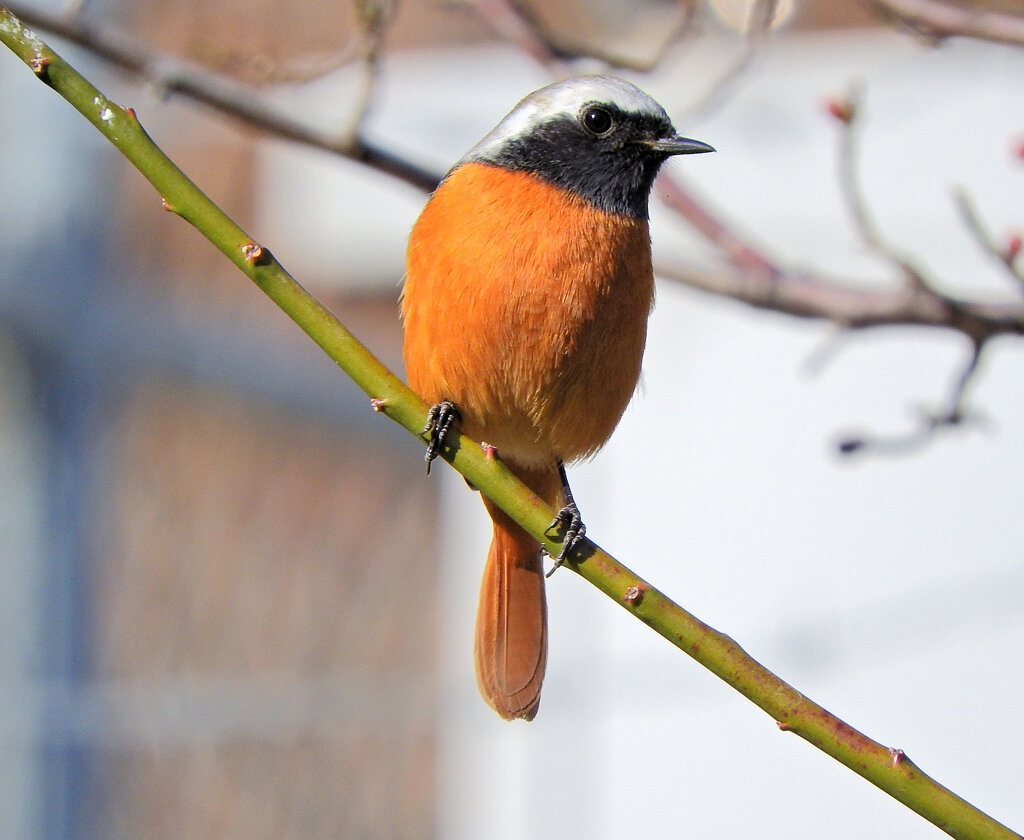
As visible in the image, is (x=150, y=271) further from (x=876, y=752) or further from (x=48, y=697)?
(x=876, y=752)

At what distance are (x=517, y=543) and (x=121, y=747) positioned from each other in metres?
2.84

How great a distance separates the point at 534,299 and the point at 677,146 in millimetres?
622

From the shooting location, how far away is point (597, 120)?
10.4 feet

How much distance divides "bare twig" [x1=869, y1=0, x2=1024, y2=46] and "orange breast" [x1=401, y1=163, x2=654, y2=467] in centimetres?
84

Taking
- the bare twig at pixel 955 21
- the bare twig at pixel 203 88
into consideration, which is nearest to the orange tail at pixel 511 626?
the bare twig at pixel 203 88

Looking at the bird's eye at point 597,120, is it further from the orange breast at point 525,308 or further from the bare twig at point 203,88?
the bare twig at point 203,88

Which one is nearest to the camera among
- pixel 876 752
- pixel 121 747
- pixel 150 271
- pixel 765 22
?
pixel 876 752

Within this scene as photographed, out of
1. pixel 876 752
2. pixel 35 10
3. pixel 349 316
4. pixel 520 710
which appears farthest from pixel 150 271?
pixel 876 752

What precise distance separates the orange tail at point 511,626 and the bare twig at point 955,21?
1624 mm

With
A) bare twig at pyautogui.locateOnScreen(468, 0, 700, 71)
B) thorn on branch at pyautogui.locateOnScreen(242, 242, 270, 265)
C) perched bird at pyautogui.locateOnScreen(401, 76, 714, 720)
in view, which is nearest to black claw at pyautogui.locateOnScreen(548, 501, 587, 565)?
perched bird at pyautogui.locateOnScreen(401, 76, 714, 720)

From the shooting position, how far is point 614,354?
2.88m

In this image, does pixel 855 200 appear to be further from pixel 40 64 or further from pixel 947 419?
pixel 40 64

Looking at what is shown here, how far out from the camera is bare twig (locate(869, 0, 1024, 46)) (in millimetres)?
2943

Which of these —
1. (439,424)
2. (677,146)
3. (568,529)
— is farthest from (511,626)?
(677,146)
